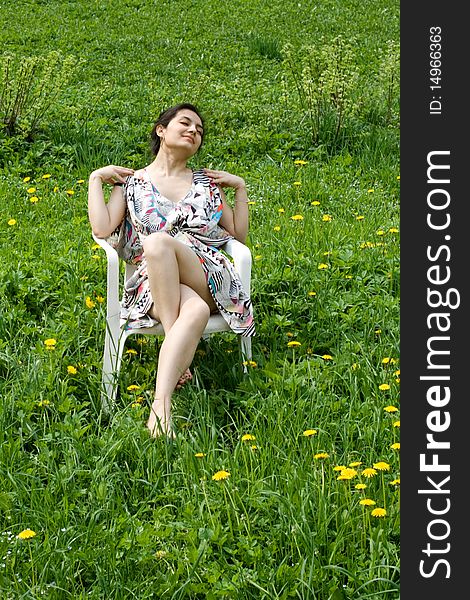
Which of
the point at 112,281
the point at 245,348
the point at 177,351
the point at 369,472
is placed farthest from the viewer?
the point at 245,348

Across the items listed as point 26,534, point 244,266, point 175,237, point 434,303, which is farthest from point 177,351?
point 434,303

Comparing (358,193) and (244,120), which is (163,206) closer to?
(358,193)

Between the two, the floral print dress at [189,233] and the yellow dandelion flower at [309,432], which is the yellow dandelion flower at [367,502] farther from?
the floral print dress at [189,233]

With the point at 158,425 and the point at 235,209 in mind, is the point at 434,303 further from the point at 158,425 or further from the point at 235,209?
the point at 235,209

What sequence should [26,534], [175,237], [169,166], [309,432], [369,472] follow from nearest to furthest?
[26,534] → [369,472] → [309,432] → [175,237] → [169,166]

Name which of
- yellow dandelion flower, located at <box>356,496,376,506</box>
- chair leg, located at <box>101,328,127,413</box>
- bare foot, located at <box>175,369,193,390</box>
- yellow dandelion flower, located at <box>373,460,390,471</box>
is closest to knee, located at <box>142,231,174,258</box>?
chair leg, located at <box>101,328,127,413</box>

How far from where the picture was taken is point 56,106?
7.18 m

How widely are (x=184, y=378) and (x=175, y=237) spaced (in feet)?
1.90

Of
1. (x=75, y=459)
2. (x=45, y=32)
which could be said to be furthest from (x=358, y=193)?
(x=45, y=32)

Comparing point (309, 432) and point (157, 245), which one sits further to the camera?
point (157, 245)

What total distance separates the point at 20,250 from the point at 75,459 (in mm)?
1996

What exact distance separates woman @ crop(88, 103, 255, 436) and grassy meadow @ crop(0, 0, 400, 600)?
187 mm

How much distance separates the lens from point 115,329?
367 cm

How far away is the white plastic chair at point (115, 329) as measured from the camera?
3525 mm
